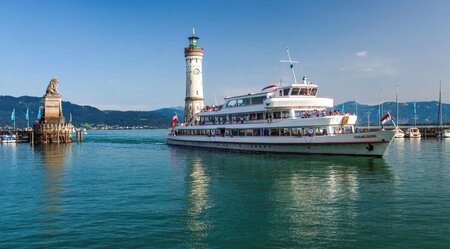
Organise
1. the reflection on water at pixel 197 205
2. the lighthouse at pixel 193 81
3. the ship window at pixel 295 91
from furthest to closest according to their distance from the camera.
→ the lighthouse at pixel 193 81, the ship window at pixel 295 91, the reflection on water at pixel 197 205

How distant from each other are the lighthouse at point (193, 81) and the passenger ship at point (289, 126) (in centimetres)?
1526

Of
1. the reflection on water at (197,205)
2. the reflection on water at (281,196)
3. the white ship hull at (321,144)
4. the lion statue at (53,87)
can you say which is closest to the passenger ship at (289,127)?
the white ship hull at (321,144)

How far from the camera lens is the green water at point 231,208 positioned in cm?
1476

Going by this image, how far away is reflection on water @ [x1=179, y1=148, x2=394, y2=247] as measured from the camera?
53.1ft

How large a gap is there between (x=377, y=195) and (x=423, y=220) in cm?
538

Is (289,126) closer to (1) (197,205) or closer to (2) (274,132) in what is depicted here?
(2) (274,132)

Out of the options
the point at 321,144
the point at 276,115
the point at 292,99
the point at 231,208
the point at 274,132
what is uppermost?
the point at 292,99

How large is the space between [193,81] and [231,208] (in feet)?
189

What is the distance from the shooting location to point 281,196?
73.3 feet

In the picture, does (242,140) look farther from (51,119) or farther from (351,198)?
(51,119)

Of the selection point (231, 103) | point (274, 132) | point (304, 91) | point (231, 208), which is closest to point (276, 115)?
point (274, 132)

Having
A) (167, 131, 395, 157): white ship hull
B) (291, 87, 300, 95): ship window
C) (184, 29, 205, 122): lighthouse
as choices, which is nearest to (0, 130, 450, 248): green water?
(167, 131, 395, 157): white ship hull

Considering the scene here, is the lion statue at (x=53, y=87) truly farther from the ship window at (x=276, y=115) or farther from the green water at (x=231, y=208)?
the ship window at (x=276, y=115)

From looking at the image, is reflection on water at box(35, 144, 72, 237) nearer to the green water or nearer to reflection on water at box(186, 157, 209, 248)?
the green water
